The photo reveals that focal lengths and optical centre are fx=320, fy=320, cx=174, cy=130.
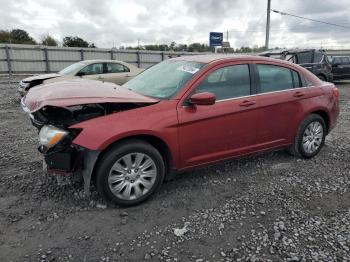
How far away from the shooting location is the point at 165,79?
165 inches

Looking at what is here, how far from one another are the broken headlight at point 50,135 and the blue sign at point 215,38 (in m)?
21.1

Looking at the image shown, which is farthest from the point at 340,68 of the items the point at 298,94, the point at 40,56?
the point at 40,56

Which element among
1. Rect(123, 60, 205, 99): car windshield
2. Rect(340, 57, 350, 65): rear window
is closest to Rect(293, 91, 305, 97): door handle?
Rect(123, 60, 205, 99): car windshield

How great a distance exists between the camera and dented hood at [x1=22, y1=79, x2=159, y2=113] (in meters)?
3.24

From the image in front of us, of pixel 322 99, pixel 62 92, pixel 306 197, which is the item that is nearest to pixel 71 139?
pixel 62 92

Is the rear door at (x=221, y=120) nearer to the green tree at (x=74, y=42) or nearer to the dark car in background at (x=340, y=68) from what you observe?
the dark car in background at (x=340, y=68)

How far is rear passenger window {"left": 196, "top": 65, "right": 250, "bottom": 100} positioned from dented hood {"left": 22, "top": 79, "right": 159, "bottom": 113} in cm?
71

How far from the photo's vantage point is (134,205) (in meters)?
3.58

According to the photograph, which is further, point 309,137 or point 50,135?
point 309,137

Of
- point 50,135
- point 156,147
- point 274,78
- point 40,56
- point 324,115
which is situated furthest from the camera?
point 40,56

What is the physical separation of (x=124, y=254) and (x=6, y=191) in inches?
77.2

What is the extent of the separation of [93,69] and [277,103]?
7.84 meters

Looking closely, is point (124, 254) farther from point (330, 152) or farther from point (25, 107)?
point (330, 152)

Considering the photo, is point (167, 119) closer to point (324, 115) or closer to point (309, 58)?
point (324, 115)
